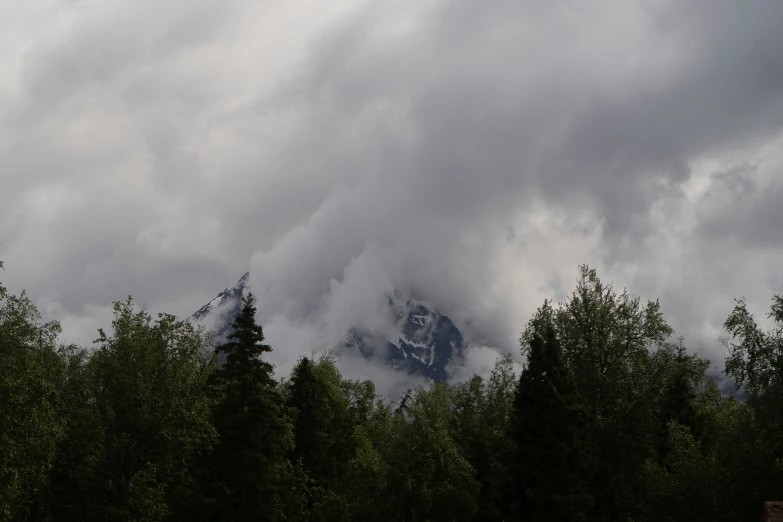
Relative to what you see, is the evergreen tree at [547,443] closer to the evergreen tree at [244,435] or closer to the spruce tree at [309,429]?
the evergreen tree at [244,435]

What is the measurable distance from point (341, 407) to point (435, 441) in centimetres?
2820

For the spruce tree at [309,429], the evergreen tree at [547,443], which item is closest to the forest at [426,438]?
the evergreen tree at [547,443]

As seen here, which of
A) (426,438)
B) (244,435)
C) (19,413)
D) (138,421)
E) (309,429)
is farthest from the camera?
(309,429)

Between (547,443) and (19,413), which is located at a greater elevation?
(547,443)

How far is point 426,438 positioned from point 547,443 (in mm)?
10316

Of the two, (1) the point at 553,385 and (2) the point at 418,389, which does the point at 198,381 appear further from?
(2) the point at 418,389

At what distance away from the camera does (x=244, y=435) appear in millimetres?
45219

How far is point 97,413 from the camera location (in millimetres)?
43281

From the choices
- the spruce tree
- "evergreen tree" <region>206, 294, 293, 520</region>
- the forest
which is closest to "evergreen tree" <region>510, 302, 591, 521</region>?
the forest

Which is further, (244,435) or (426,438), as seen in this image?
(426,438)

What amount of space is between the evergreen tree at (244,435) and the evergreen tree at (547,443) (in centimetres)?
1494

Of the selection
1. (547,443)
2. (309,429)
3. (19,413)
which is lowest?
(19,413)

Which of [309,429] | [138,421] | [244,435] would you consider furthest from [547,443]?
[309,429]

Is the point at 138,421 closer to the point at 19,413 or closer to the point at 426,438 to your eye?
the point at 19,413
